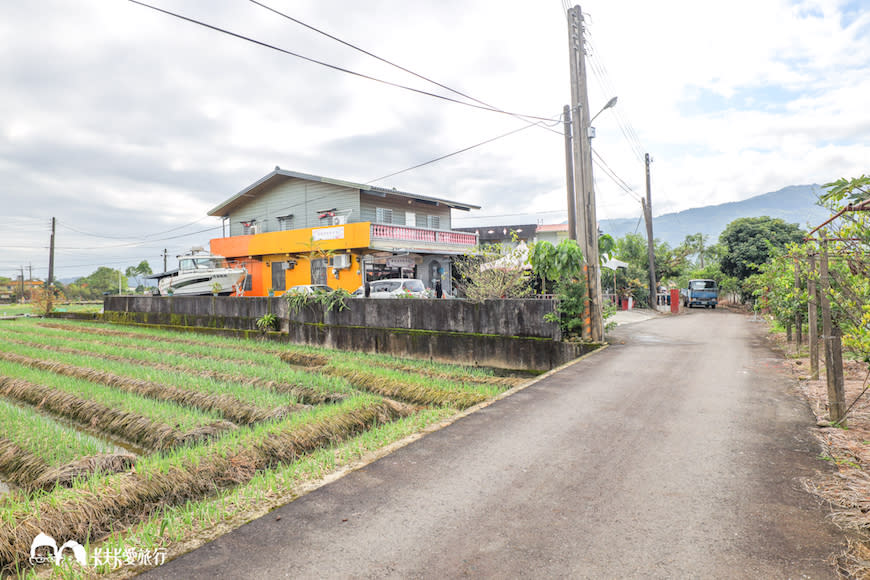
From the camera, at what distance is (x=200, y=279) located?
954 inches

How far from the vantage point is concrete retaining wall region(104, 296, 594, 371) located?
33.8 ft

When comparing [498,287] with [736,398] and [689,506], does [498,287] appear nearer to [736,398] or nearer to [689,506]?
[736,398]

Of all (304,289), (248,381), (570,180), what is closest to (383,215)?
(304,289)

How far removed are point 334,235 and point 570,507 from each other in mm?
20614

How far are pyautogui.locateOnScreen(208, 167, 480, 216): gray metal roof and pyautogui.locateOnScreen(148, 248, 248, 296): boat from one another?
468 cm

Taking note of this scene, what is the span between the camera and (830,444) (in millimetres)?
4266

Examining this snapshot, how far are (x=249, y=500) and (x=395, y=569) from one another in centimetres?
153

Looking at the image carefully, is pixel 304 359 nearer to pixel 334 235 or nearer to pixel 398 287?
pixel 398 287

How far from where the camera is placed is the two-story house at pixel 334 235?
74.0 ft

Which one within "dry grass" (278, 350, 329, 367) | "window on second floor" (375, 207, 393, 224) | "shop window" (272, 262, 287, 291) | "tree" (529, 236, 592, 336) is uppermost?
"window on second floor" (375, 207, 393, 224)

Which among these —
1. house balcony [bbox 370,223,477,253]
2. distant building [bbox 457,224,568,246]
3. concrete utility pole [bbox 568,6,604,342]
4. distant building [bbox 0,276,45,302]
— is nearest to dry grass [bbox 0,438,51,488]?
concrete utility pole [bbox 568,6,604,342]

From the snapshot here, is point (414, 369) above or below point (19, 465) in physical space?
above

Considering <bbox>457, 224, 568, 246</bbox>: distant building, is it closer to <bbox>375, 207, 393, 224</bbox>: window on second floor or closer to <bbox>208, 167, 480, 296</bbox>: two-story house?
<bbox>208, 167, 480, 296</bbox>: two-story house

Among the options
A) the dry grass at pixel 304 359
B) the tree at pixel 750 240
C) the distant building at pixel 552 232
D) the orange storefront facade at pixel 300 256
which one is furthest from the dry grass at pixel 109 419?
the distant building at pixel 552 232
